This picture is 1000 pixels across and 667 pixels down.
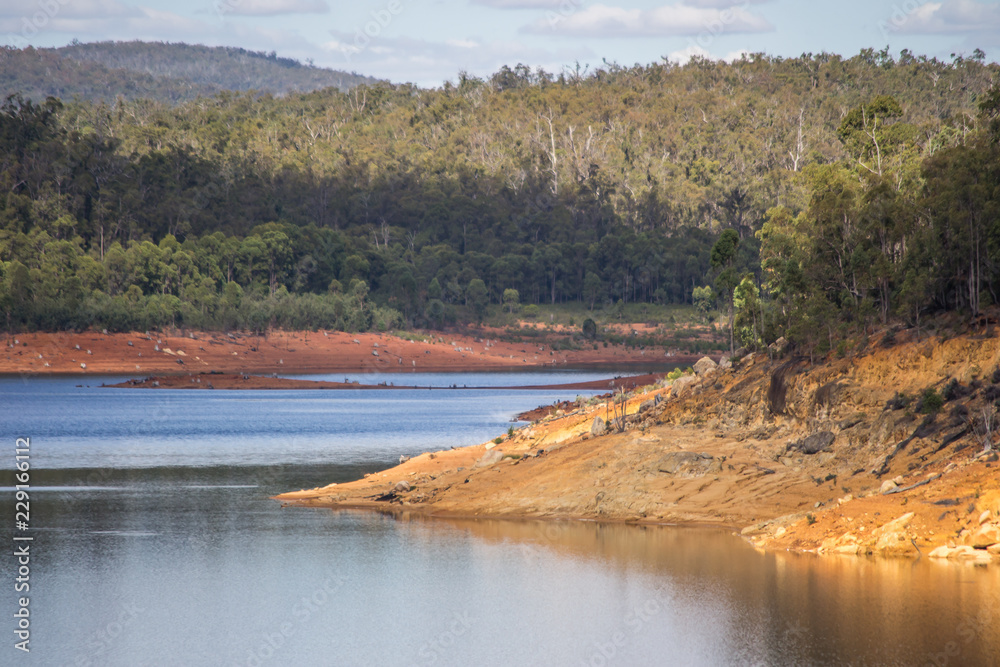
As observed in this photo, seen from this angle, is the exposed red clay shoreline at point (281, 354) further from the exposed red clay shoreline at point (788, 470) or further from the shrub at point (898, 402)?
the shrub at point (898, 402)

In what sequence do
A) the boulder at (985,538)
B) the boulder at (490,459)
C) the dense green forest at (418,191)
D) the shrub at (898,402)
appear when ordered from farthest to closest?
the dense green forest at (418,191) < the boulder at (490,459) < the shrub at (898,402) < the boulder at (985,538)

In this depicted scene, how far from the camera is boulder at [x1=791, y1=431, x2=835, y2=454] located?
25.4 m

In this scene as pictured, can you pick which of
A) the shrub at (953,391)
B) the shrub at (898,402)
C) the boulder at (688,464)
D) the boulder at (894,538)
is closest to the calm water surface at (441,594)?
the boulder at (894,538)

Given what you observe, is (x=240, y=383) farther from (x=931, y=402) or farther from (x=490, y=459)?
(x=931, y=402)

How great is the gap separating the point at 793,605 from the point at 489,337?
371 feet

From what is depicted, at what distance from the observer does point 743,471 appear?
2519 centimetres

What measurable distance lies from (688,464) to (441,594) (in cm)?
869

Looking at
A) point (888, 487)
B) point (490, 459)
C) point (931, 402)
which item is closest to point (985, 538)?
point (888, 487)

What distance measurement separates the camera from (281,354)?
382 feet

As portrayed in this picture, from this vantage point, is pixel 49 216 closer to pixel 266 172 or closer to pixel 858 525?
pixel 266 172

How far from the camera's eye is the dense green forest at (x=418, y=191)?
115625mm

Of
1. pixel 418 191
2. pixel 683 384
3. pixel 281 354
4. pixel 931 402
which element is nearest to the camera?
pixel 931 402

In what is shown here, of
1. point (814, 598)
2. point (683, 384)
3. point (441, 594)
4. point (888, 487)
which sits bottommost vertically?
point (441, 594)

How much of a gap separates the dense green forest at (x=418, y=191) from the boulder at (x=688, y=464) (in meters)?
40.6
